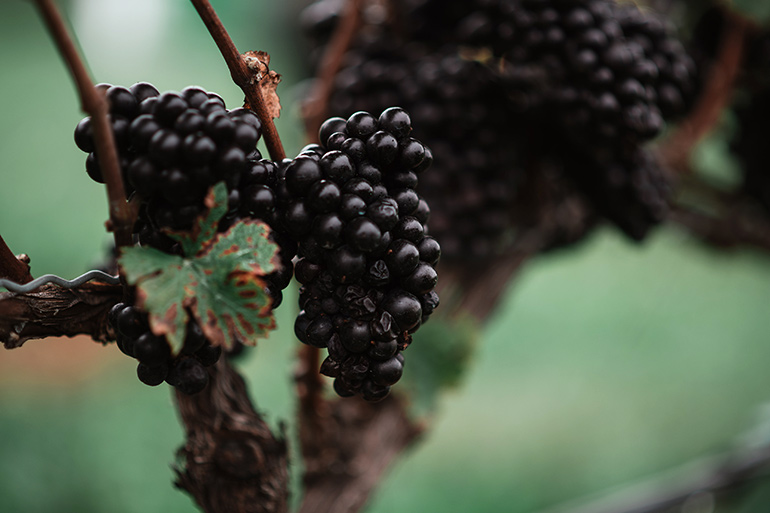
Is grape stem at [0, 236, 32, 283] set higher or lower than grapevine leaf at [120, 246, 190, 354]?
higher

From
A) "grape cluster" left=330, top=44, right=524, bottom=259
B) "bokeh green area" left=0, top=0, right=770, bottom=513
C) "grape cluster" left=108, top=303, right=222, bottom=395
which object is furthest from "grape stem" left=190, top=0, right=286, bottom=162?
"bokeh green area" left=0, top=0, right=770, bottom=513

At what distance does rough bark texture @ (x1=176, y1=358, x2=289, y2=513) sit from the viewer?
1.28 ft

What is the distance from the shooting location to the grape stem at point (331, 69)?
60cm

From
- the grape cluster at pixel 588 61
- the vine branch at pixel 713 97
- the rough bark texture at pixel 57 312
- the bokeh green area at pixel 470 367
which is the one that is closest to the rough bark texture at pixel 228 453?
the rough bark texture at pixel 57 312

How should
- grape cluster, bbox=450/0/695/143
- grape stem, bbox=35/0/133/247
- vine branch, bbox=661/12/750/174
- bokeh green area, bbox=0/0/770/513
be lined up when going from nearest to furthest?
grape stem, bbox=35/0/133/247
grape cluster, bbox=450/0/695/143
vine branch, bbox=661/12/750/174
bokeh green area, bbox=0/0/770/513

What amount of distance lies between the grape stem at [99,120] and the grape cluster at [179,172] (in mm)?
10

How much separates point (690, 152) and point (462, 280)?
0.38m

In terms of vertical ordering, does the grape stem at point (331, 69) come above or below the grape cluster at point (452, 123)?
above

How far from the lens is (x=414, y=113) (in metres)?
0.57

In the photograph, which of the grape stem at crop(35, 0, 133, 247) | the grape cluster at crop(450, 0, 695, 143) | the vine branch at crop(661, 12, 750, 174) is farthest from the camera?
the vine branch at crop(661, 12, 750, 174)

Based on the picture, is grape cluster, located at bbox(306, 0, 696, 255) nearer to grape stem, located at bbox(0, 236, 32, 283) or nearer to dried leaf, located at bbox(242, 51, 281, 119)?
dried leaf, located at bbox(242, 51, 281, 119)

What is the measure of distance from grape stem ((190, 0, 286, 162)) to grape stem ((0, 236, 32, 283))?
147 millimetres

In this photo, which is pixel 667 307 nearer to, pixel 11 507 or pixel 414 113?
pixel 414 113

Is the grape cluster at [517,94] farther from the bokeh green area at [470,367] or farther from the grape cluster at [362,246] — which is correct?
the grape cluster at [362,246]
